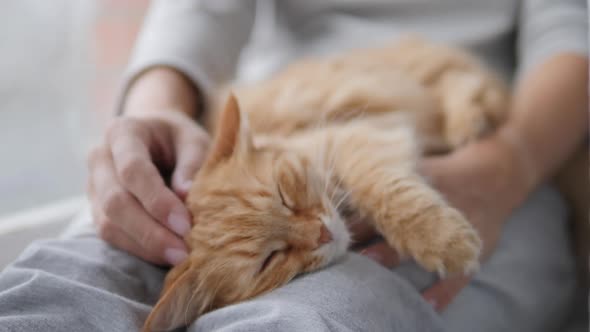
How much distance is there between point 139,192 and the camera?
908 mm

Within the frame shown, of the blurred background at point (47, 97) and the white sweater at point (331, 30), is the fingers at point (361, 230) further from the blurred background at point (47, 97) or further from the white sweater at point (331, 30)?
the blurred background at point (47, 97)

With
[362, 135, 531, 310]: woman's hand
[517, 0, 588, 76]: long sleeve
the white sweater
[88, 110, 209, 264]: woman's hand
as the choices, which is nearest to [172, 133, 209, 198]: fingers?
[88, 110, 209, 264]: woman's hand

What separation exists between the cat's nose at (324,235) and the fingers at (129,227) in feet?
→ 0.83

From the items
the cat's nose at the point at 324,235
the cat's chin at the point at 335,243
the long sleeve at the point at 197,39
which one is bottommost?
the cat's chin at the point at 335,243

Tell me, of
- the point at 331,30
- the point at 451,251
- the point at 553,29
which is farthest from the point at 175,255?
the point at 553,29

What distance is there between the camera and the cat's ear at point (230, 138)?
101 centimetres


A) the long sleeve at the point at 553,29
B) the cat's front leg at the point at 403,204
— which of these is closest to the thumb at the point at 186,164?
the cat's front leg at the point at 403,204

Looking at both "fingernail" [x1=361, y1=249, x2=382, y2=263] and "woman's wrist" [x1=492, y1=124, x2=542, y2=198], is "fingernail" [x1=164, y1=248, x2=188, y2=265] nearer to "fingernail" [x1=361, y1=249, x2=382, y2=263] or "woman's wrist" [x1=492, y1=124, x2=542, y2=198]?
"fingernail" [x1=361, y1=249, x2=382, y2=263]

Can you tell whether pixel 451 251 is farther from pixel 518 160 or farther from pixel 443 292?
pixel 518 160

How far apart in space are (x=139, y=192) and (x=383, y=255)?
0.48 metres

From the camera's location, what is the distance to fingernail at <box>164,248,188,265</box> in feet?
2.97

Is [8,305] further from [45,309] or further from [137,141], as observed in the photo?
[137,141]

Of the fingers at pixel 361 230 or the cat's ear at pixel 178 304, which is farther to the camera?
the fingers at pixel 361 230

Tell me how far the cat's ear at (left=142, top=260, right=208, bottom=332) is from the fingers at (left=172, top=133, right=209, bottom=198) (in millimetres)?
188
